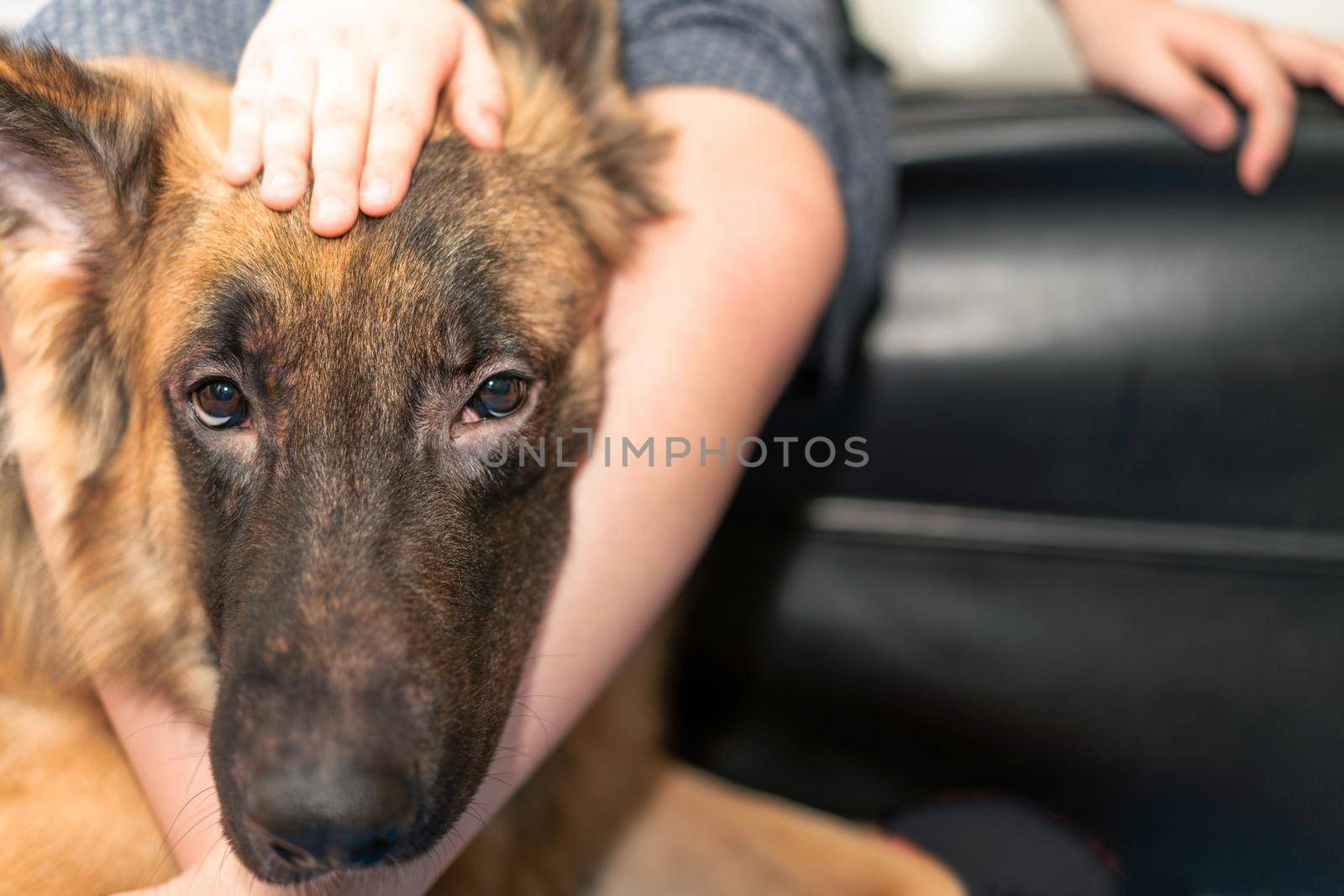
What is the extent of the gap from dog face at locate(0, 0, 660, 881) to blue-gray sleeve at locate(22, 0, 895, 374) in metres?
0.28

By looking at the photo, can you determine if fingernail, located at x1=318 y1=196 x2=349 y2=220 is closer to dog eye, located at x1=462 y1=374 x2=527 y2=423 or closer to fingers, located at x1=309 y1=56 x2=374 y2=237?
fingers, located at x1=309 y1=56 x2=374 y2=237

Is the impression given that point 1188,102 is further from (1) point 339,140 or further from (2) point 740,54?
(1) point 339,140

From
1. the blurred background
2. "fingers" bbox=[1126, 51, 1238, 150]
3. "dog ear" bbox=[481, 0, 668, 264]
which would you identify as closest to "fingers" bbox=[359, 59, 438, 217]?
"dog ear" bbox=[481, 0, 668, 264]

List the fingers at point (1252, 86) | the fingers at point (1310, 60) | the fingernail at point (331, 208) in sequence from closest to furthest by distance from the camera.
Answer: the fingernail at point (331, 208), the fingers at point (1252, 86), the fingers at point (1310, 60)

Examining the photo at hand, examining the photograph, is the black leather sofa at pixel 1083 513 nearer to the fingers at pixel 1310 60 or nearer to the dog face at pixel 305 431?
the fingers at pixel 1310 60

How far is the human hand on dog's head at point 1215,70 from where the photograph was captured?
1.76 m

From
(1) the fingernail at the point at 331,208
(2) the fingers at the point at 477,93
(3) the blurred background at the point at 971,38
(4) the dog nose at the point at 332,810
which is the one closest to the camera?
(4) the dog nose at the point at 332,810

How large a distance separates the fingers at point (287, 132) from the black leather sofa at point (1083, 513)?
108 centimetres

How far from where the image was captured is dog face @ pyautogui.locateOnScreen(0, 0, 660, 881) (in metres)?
0.96

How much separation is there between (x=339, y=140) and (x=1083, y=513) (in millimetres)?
1477

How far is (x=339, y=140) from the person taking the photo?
110 cm

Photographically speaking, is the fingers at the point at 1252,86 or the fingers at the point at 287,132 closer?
the fingers at the point at 287,132

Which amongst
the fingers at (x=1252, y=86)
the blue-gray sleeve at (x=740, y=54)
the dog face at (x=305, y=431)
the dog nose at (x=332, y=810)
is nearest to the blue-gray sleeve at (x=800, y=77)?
the blue-gray sleeve at (x=740, y=54)

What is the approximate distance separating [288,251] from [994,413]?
4.27ft
